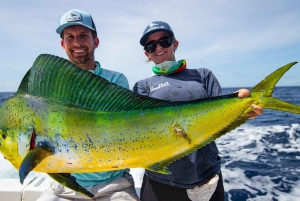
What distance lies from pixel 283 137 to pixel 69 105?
10.7m

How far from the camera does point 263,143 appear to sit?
9742 mm

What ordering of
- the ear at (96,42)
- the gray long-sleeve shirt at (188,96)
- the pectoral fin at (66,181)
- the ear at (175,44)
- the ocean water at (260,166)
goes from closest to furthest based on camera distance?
the pectoral fin at (66,181)
the gray long-sleeve shirt at (188,96)
the ear at (175,44)
the ear at (96,42)
the ocean water at (260,166)

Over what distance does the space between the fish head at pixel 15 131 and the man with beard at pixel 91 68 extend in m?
1.20

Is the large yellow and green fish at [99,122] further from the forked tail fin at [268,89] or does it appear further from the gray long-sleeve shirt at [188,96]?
the gray long-sleeve shirt at [188,96]

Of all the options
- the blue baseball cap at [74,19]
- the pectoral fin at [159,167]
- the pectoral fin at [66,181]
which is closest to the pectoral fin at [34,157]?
the pectoral fin at [66,181]

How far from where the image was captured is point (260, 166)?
725cm

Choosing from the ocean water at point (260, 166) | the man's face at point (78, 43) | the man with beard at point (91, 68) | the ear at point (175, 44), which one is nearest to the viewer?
the man with beard at point (91, 68)

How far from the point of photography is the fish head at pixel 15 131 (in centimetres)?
159

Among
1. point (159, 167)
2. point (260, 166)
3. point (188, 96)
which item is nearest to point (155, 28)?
point (188, 96)

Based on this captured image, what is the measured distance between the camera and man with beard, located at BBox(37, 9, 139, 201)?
9.00 feet

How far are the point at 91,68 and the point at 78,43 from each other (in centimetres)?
34

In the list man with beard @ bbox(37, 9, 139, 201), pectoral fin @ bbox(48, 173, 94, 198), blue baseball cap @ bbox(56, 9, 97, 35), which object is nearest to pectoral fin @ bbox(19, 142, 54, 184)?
pectoral fin @ bbox(48, 173, 94, 198)

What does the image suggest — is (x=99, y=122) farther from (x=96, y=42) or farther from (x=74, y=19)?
(x=96, y=42)

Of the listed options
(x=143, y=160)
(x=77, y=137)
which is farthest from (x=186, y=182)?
(x=77, y=137)
